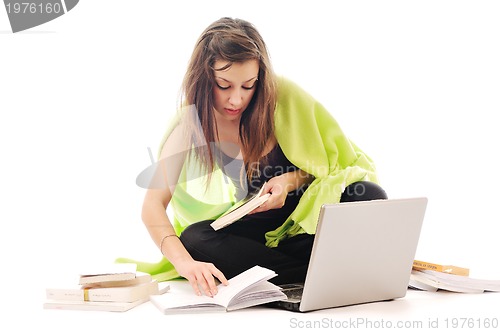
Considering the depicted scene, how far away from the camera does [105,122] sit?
2.50 metres

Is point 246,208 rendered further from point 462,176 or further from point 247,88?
point 462,176

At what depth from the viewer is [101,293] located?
5.87 ft

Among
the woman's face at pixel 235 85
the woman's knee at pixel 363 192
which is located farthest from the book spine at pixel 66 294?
the woman's knee at pixel 363 192

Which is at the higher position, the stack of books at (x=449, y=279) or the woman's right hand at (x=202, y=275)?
the woman's right hand at (x=202, y=275)

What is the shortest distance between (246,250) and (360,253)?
1.28 feet

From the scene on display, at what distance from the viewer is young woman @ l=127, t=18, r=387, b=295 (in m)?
1.94

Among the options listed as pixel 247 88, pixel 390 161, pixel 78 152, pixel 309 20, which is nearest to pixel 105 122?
pixel 78 152

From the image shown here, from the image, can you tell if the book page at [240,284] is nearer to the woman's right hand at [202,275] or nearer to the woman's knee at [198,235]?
the woman's right hand at [202,275]

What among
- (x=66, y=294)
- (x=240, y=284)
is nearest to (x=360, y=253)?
(x=240, y=284)

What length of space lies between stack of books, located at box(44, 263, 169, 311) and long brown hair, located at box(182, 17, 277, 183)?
420mm

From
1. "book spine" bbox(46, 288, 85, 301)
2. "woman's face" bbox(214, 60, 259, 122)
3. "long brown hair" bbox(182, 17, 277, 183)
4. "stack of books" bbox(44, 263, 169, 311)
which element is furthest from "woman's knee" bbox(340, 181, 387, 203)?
"book spine" bbox(46, 288, 85, 301)

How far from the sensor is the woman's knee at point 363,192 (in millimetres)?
1958

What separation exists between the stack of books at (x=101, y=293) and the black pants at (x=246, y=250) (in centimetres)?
21

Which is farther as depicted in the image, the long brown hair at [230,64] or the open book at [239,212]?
the long brown hair at [230,64]
